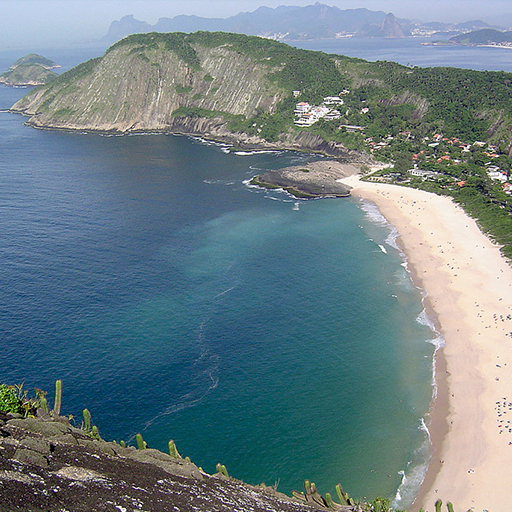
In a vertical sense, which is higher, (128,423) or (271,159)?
(271,159)

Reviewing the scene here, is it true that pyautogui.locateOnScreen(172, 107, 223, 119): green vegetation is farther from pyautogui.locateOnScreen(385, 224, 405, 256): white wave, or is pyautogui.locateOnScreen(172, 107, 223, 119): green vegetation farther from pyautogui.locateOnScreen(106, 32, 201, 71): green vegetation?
pyautogui.locateOnScreen(385, 224, 405, 256): white wave

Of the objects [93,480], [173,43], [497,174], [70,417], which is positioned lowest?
[70,417]

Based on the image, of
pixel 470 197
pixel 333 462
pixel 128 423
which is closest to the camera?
pixel 333 462

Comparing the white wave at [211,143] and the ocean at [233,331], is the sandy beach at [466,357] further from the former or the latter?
the white wave at [211,143]

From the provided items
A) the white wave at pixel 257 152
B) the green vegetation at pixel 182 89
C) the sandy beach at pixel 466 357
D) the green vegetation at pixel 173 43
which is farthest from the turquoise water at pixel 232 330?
the green vegetation at pixel 173 43

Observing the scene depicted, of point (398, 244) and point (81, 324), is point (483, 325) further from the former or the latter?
point (81, 324)

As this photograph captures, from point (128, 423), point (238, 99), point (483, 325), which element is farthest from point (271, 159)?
point (128, 423)

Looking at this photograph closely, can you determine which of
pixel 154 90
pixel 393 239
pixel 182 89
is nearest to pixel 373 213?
pixel 393 239

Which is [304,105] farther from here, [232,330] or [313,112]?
[232,330]
